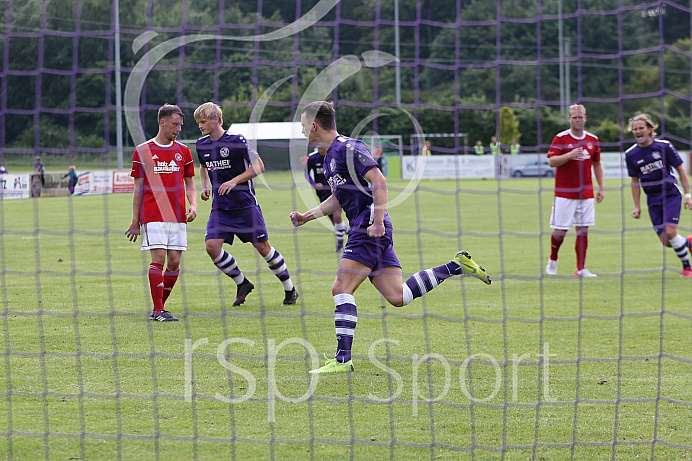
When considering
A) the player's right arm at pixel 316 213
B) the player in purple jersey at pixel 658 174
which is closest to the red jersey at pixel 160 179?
the player's right arm at pixel 316 213

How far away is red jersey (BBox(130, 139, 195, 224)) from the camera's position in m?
7.24

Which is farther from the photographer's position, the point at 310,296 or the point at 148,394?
the point at 310,296

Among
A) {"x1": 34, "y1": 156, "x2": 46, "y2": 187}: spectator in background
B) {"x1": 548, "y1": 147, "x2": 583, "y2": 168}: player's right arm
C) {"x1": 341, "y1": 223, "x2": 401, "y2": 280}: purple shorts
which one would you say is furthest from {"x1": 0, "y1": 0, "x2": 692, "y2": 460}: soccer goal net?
{"x1": 34, "y1": 156, "x2": 46, "y2": 187}: spectator in background

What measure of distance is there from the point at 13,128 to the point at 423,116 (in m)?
28.8

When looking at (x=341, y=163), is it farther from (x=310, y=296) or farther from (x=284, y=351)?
(x=310, y=296)

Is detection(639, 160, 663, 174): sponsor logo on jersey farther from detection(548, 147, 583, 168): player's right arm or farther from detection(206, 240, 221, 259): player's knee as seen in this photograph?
detection(206, 240, 221, 259): player's knee

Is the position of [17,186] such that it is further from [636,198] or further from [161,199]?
[636,198]

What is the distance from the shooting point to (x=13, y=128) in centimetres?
1021

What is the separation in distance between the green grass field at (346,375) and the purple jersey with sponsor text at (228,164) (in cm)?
98

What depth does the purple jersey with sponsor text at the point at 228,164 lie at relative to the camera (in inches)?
306

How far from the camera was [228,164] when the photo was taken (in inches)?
309

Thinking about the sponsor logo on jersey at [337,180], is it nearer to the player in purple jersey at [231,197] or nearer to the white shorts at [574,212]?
the player in purple jersey at [231,197]

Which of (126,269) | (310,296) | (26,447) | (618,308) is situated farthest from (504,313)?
(126,269)

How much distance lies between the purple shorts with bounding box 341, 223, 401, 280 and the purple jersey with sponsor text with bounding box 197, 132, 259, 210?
2.33m
